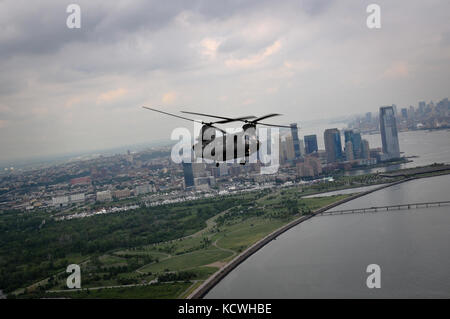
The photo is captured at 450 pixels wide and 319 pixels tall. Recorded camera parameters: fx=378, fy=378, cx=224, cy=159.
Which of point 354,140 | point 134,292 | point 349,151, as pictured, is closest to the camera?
point 134,292

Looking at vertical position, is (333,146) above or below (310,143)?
below

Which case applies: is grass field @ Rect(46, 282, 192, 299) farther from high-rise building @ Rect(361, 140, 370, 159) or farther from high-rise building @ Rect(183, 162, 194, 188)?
high-rise building @ Rect(361, 140, 370, 159)

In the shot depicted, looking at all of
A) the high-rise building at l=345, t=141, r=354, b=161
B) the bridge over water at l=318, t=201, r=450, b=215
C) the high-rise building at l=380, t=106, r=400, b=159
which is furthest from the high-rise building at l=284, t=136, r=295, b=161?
the bridge over water at l=318, t=201, r=450, b=215

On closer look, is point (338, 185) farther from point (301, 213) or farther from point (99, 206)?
point (99, 206)

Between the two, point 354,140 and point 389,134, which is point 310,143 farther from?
point 389,134

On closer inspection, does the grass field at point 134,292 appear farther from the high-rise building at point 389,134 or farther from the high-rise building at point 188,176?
the high-rise building at point 389,134

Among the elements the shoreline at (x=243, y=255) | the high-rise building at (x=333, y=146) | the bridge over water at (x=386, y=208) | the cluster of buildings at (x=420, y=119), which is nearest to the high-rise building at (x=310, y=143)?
the high-rise building at (x=333, y=146)

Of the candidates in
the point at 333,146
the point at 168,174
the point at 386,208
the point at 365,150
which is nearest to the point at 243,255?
the point at 386,208
